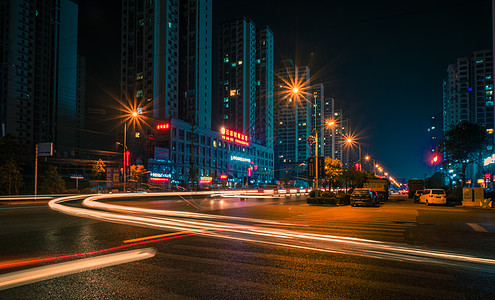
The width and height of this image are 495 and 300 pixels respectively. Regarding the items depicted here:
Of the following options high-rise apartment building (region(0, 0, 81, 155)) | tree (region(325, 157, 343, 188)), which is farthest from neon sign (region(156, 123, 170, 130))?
tree (region(325, 157, 343, 188))

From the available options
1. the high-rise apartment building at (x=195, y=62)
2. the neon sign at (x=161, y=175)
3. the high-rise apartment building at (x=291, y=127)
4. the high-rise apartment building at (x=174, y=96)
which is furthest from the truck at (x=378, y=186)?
the high-rise apartment building at (x=291, y=127)

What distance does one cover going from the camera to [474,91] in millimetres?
143375

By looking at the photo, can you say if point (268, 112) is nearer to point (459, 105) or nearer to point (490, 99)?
point (459, 105)

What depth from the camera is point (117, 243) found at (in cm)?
877

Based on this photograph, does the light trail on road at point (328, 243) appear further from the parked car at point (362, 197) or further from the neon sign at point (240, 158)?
the neon sign at point (240, 158)

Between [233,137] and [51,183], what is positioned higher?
[233,137]

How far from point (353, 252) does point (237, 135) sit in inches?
3524

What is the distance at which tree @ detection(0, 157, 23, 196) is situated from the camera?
41.4 meters

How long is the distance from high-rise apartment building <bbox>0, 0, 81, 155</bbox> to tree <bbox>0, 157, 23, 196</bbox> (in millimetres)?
48009

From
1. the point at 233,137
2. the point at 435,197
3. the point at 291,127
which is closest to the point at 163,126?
the point at 233,137

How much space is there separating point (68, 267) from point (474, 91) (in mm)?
176433

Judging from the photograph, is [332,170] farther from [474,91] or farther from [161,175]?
[474,91]

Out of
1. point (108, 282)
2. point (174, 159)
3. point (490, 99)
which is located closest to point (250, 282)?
point (108, 282)

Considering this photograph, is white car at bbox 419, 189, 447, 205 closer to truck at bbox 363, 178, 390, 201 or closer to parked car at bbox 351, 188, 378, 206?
truck at bbox 363, 178, 390, 201
